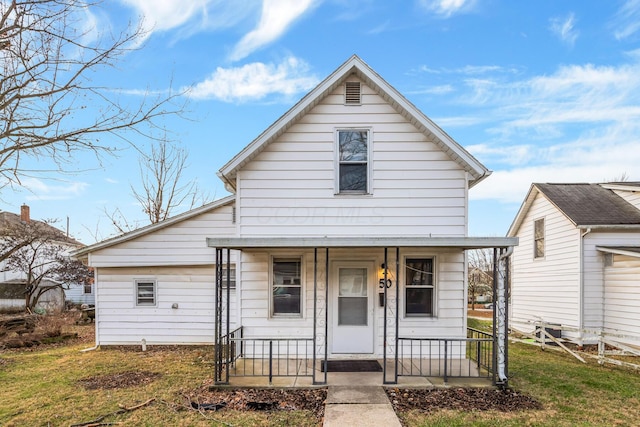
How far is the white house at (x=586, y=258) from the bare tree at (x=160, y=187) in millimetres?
16837

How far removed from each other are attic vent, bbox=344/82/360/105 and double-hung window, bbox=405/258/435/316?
386cm

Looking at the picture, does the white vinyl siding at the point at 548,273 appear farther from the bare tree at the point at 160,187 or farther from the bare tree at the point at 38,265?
the bare tree at the point at 38,265

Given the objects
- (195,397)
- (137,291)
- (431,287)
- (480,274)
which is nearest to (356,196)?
(431,287)

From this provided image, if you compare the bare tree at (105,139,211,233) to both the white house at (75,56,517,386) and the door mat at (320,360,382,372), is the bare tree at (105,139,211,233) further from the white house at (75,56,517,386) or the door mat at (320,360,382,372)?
the door mat at (320,360,382,372)

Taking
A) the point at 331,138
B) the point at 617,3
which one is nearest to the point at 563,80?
the point at 617,3

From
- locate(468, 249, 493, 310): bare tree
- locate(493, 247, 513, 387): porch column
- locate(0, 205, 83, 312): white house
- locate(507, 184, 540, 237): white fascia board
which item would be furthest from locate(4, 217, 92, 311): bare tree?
locate(468, 249, 493, 310): bare tree

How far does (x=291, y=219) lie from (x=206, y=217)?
12.3 ft

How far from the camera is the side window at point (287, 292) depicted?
8023 mm

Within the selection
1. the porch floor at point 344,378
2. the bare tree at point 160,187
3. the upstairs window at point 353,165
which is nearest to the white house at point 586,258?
the porch floor at point 344,378

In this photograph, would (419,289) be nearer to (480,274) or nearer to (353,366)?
(353,366)

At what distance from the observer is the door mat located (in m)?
7.15

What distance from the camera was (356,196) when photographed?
7.91 meters

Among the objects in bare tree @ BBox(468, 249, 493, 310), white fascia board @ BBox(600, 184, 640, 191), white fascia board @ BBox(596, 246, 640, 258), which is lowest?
bare tree @ BBox(468, 249, 493, 310)

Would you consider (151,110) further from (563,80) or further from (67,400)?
(563,80)
